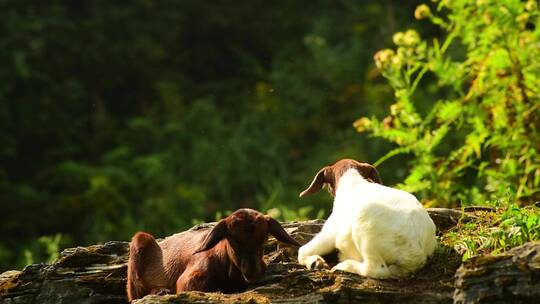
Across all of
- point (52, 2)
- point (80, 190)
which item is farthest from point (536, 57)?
point (52, 2)

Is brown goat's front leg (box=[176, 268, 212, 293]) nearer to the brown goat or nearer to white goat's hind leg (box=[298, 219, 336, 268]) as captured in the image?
the brown goat

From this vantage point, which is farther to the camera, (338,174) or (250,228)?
(338,174)

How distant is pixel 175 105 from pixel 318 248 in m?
21.2

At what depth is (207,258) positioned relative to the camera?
7070 mm

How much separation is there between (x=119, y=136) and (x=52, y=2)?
446cm

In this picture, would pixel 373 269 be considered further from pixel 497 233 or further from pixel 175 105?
pixel 175 105

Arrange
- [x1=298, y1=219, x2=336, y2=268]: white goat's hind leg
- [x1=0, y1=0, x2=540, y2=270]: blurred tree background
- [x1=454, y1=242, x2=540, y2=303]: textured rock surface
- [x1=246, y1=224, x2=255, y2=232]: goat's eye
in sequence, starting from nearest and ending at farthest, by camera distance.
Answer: [x1=454, y1=242, x2=540, y2=303]: textured rock surface, [x1=246, y1=224, x2=255, y2=232]: goat's eye, [x1=298, y1=219, x2=336, y2=268]: white goat's hind leg, [x1=0, y1=0, x2=540, y2=270]: blurred tree background

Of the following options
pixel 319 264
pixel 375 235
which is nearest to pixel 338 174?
pixel 319 264

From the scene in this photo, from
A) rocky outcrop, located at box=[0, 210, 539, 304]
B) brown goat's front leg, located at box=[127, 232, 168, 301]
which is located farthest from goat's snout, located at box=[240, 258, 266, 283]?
brown goat's front leg, located at box=[127, 232, 168, 301]

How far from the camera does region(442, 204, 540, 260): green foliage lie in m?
6.88

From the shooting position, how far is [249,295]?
261 inches

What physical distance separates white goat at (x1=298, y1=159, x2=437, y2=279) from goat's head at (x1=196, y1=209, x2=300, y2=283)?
0.65 meters

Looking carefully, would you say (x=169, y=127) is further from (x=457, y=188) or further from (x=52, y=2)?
(x=457, y=188)

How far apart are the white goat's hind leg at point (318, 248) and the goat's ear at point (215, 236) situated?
0.85m
